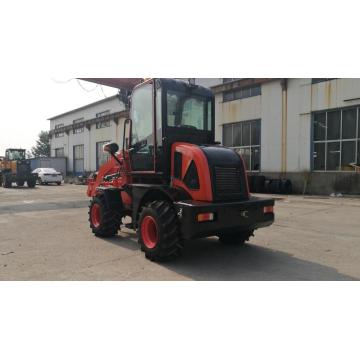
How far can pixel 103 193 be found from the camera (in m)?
6.88

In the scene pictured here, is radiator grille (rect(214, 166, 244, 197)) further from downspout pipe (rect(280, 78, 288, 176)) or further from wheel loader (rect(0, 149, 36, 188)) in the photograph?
wheel loader (rect(0, 149, 36, 188))

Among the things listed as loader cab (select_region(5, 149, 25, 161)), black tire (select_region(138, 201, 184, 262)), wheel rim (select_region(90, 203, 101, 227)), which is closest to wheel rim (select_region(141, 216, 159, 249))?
black tire (select_region(138, 201, 184, 262))

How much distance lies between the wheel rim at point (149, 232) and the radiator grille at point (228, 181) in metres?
1.12

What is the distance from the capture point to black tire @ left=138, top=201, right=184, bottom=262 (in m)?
4.90

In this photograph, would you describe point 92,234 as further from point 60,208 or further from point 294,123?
point 294,123

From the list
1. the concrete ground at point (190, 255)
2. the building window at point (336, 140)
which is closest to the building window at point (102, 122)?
the building window at point (336, 140)

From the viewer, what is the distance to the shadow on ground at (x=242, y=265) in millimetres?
4590

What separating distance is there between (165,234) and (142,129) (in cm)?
211

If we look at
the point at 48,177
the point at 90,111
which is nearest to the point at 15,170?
the point at 48,177

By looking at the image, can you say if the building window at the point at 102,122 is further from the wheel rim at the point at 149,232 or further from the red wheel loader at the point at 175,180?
the wheel rim at the point at 149,232

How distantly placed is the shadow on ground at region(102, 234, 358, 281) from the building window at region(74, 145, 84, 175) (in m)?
32.6

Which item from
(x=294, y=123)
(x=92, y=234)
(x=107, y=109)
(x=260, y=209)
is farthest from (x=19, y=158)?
(x=260, y=209)

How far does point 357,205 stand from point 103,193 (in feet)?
31.2

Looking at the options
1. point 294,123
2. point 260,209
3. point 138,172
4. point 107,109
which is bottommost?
point 260,209
